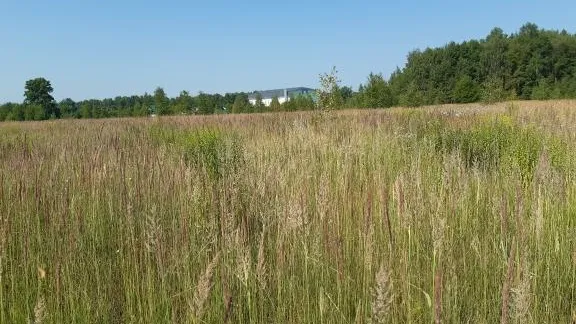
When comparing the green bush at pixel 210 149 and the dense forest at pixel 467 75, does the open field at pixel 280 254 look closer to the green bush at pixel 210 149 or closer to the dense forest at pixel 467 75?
the green bush at pixel 210 149

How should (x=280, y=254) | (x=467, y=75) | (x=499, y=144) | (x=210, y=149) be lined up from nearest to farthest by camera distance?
(x=280, y=254) < (x=499, y=144) < (x=210, y=149) < (x=467, y=75)

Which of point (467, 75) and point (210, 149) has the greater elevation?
point (467, 75)

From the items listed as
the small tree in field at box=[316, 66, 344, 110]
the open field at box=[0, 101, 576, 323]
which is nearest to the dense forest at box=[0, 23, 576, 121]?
the small tree in field at box=[316, 66, 344, 110]

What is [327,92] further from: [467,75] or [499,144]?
[467,75]

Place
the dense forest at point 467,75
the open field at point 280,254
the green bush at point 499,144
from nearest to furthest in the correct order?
the open field at point 280,254 → the green bush at point 499,144 → the dense forest at point 467,75

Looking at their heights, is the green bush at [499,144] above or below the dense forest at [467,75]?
below

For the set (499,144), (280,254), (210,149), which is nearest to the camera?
(280,254)

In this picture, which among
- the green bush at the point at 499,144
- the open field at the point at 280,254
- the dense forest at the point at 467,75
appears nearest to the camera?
the open field at the point at 280,254

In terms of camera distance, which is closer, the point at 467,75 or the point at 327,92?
the point at 327,92

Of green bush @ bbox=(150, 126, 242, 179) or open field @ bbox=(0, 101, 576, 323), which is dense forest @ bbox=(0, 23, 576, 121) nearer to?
green bush @ bbox=(150, 126, 242, 179)

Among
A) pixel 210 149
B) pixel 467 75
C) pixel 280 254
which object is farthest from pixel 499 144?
pixel 467 75

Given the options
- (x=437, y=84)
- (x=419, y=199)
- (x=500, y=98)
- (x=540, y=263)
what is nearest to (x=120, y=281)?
(x=419, y=199)

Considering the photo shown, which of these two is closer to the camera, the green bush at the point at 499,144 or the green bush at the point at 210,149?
the green bush at the point at 210,149

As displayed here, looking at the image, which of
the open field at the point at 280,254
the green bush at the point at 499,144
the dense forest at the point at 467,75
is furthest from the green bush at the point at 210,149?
the dense forest at the point at 467,75
